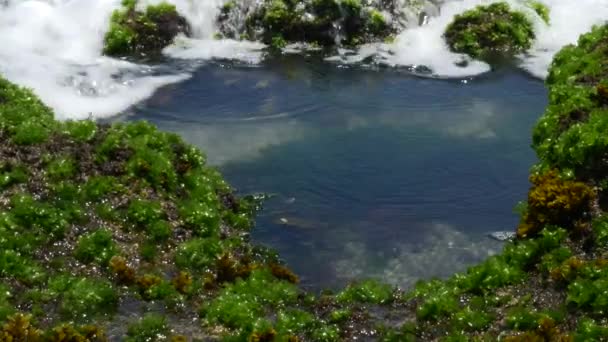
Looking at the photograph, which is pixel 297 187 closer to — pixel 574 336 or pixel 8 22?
pixel 574 336

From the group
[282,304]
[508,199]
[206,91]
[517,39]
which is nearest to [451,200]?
[508,199]

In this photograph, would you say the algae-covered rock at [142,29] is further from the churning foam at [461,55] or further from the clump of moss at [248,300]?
the clump of moss at [248,300]

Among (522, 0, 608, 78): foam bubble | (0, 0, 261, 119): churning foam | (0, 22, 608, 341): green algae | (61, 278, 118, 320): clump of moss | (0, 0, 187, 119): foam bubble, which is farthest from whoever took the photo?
(522, 0, 608, 78): foam bubble

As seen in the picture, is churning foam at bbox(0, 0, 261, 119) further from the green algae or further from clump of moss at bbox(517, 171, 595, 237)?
clump of moss at bbox(517, 171, 595, 237)

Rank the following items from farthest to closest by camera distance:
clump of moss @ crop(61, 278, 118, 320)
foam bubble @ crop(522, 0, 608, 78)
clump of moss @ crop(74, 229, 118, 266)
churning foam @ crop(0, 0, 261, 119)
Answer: foam bubble @ crop(522, 0, 608, 78) → churning foam @ crop(0, 0, 261, 119) → clump of moss @ crop(74, 229, 118, 266) → clump of moss @ crop(61, 278, 118, 320)

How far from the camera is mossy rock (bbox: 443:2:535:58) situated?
35.7 metres

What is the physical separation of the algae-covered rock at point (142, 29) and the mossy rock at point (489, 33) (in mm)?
10594

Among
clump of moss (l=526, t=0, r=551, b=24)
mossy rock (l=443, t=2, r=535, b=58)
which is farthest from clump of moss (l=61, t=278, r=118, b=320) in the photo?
clump of moss (l=526, t=0, r=551, b=24)

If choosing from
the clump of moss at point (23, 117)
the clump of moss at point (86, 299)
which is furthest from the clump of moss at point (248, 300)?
the clump of moss at point (23, 117)

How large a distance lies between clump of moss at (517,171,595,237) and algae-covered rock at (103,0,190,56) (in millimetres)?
19189

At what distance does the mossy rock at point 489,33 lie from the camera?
35.7 meters

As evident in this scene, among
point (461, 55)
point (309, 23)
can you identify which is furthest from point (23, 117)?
point (461, 55)

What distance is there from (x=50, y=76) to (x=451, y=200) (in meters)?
15.0

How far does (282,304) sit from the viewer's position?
1817 cm
